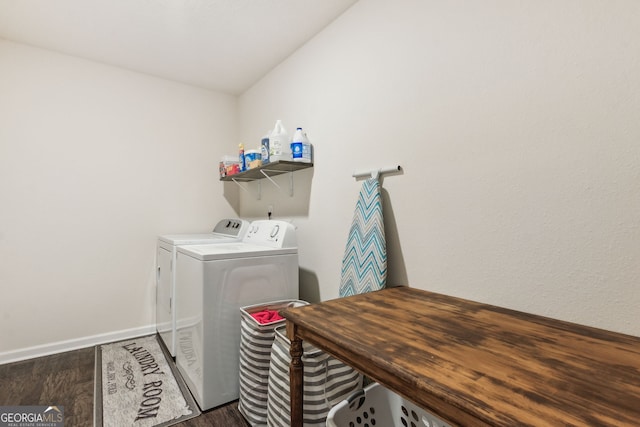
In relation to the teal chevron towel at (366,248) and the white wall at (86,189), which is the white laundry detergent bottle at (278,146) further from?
the white wall at (86,189)

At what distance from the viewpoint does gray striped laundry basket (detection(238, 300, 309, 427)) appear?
150 cm

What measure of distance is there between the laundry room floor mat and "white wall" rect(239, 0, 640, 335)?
119 centimetres

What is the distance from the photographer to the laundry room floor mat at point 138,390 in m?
1.59

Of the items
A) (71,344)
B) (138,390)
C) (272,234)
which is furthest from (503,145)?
(71,344)

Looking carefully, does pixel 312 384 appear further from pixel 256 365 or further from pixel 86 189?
pixel 86 189

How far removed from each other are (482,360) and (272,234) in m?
1.55

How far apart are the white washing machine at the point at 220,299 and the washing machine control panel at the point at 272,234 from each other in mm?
16

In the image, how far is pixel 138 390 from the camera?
183 centimetres

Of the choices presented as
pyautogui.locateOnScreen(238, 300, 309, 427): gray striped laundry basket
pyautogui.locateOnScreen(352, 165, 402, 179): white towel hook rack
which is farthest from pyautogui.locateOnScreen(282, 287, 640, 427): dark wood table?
pyautogui.locateOnScreen(352, 165, 402, 179): white towel hook rack

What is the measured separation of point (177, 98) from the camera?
2850 millimetres

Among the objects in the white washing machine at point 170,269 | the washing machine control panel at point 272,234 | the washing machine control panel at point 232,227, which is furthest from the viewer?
the washing machine control panel at point 232,227

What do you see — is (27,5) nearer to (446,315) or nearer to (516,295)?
(446,315)

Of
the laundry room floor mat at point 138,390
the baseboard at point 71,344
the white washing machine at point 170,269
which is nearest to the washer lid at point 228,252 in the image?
the white washing machine at point 170,269

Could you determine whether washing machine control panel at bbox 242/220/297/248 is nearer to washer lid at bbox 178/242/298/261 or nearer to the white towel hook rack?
washer lid at bbox 178/242/298/261
